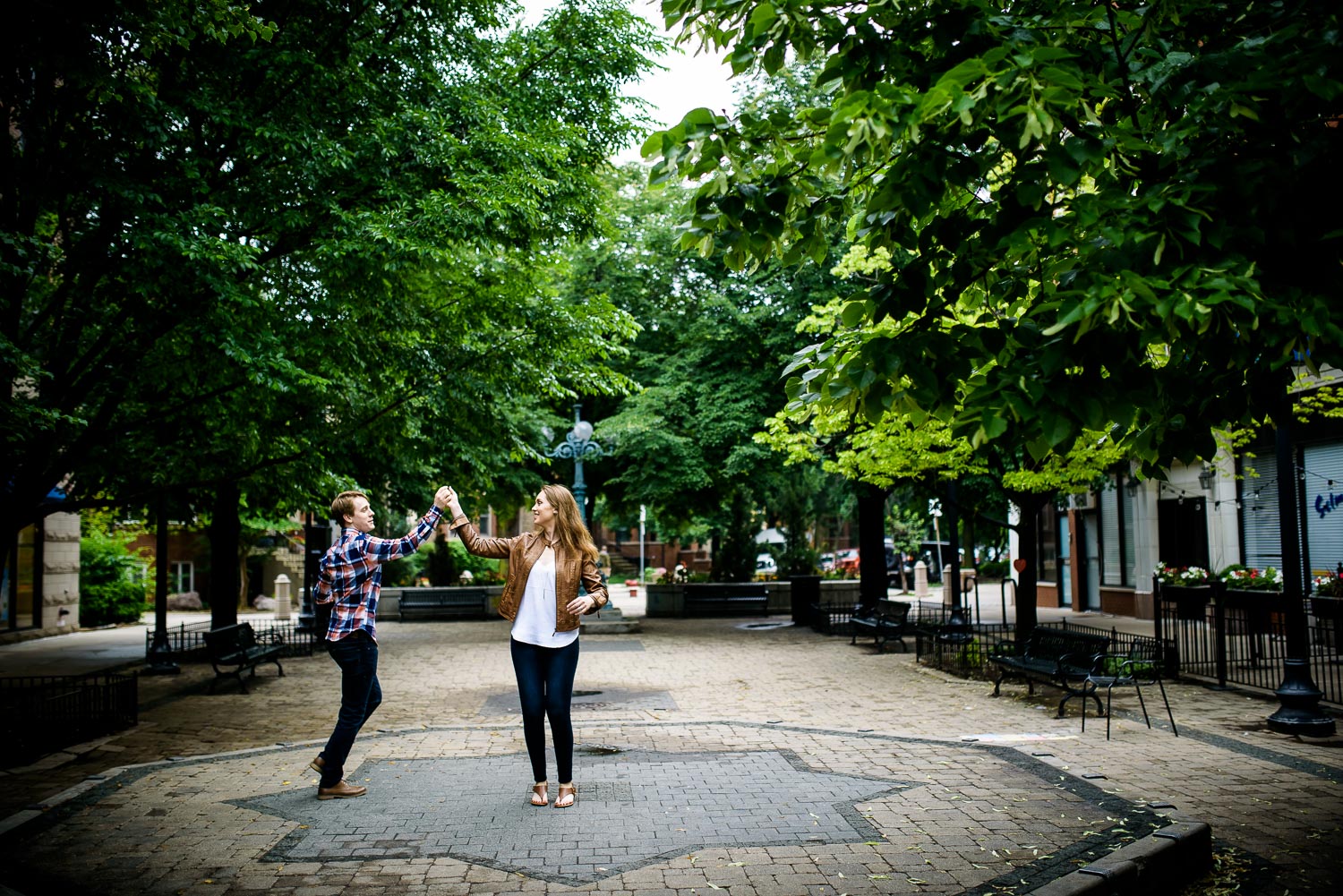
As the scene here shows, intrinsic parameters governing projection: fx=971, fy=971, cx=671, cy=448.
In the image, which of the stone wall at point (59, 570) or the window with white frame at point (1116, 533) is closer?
the stone wall at point (59, 570)

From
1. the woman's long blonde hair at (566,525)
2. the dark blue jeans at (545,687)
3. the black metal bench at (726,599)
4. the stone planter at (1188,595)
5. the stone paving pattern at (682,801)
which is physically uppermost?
the woman's long blonde hair at (566,525)

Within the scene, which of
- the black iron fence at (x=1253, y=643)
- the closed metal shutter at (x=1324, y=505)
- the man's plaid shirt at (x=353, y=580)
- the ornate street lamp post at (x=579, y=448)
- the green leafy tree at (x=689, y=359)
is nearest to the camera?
the man's plaid shirt at (x=353, y=580)

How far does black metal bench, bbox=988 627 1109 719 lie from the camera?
1022 cm

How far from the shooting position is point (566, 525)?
6355mm

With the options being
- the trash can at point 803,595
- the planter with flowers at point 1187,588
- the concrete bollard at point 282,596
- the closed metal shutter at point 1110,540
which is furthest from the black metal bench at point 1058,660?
the concrete bollard at point 282,596

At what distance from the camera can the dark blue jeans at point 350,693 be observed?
6480 mm

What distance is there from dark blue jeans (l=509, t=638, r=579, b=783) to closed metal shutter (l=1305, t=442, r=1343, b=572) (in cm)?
1576

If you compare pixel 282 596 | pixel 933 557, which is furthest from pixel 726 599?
pixel 933 557

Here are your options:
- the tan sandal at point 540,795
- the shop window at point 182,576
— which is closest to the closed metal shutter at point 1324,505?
the tan sandal at point 540,795

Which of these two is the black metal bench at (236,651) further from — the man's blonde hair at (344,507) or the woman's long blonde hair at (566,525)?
the woman's long blonde hair at (566,525)

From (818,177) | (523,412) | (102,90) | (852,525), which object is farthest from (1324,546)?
(852,525)

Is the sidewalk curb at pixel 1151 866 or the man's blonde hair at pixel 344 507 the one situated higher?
the man's blonde hair at pixel 344 507

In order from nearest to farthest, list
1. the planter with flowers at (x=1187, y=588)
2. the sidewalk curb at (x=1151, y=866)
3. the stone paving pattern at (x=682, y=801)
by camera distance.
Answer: the sidewalk curb at (x=1151, y=866)
the stone paving pattern at (x=682, y=801)
the planter with flowers at (x=1187, y=588)

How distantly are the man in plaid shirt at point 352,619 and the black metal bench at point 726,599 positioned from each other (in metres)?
21.2
